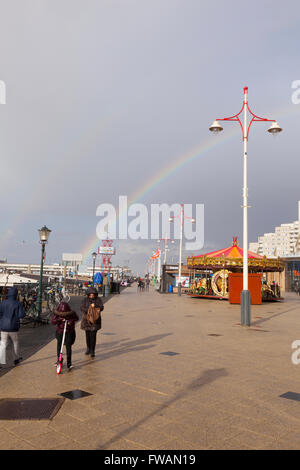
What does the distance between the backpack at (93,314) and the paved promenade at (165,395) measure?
93 centimetres

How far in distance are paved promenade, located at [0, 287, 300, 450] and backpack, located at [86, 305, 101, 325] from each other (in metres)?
0.93

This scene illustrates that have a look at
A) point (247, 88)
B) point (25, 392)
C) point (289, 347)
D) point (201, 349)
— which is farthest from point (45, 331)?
point (247, 88)

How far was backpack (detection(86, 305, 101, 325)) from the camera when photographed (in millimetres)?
8219

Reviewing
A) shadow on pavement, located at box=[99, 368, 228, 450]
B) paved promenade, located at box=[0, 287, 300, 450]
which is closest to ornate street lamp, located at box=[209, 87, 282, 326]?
paved promenade, located at box=[0, 287, 300, 450]

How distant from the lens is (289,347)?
32.8ft

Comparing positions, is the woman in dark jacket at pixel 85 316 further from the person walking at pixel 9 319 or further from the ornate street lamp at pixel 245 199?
the ornate street lamp at pixel 245 199

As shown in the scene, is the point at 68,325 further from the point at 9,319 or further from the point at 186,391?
the point at 186,391

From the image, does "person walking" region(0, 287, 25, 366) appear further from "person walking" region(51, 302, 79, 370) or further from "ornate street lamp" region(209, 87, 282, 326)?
"ornate street lamp" region(209, 87, 282, 326)

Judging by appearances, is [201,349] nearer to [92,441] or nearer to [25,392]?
[25,392]

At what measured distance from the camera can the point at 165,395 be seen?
18.5 ft

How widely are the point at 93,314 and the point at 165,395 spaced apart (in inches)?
123

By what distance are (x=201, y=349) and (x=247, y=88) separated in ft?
38.4

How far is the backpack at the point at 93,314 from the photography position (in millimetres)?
8219
